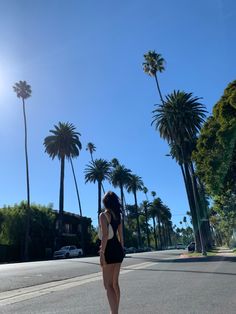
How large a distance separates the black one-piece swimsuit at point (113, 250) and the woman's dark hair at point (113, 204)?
0.11m

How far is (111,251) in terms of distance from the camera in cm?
600

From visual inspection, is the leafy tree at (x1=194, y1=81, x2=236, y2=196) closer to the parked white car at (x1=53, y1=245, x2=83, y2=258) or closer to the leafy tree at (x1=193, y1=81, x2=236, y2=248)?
the leafy tree at (x1=193, y1=81, x2=236, y2=248)

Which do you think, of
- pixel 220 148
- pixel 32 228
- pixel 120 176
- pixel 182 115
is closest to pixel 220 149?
pixel 220 148

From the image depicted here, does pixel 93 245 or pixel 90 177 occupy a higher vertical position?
pixel 90 177

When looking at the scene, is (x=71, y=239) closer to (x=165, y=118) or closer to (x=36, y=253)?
(x=36, y=253)

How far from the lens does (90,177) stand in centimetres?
8306

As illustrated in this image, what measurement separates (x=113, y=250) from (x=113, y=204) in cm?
64

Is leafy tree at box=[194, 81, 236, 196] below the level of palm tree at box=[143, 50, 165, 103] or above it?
below

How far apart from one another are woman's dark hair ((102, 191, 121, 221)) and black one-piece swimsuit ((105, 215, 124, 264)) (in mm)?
105

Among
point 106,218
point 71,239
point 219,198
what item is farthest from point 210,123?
point 71,239

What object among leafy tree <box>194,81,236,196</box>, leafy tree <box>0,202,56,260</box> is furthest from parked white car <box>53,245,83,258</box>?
leafy tree <box>194,81,236,196</box>

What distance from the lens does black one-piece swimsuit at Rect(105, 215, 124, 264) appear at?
19.6 feet

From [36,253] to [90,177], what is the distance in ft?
87.9

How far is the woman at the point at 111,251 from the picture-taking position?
5.98 metres
